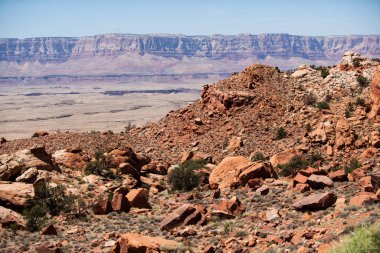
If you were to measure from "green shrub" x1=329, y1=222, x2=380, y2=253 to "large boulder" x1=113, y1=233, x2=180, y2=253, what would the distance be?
6459 mm

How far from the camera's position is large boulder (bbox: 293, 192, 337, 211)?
16.5 metres

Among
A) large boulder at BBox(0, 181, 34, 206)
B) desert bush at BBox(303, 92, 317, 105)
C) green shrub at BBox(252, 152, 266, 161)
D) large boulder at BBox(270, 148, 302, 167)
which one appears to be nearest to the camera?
large boulder at BBox(0, 181, 34, 206)

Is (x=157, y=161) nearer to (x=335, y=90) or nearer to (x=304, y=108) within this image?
(x=304, y=108)

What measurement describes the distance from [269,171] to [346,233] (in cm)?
1219

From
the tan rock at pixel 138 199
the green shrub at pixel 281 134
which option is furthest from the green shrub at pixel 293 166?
the tan rock at pixel 138 199

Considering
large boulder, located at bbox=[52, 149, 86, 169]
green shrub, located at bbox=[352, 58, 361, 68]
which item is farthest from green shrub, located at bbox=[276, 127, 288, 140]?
large boulder, located at bbox=[52, 149, 86, 169]

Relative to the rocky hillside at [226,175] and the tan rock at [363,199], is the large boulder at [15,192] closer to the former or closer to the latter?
the rocky hillside at [226,175]

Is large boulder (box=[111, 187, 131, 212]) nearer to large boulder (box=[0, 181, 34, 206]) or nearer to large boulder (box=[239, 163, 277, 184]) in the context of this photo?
large boulder (box=[0, 181, 34, 206])

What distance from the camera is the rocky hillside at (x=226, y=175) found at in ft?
52.4

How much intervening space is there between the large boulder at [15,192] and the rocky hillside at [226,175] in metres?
0.09

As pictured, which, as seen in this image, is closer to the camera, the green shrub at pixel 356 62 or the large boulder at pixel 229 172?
the large boulder at pixel 229 172

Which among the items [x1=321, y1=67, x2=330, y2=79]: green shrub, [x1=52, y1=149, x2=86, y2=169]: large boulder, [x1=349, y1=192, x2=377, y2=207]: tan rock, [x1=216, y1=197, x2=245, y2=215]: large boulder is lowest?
[x1=52, y1=149, x2=86, y2=169]: large boulder

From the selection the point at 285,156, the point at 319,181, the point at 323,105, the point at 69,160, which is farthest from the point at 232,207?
the point at 323,105

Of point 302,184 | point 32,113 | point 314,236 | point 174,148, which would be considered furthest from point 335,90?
point 32,113
